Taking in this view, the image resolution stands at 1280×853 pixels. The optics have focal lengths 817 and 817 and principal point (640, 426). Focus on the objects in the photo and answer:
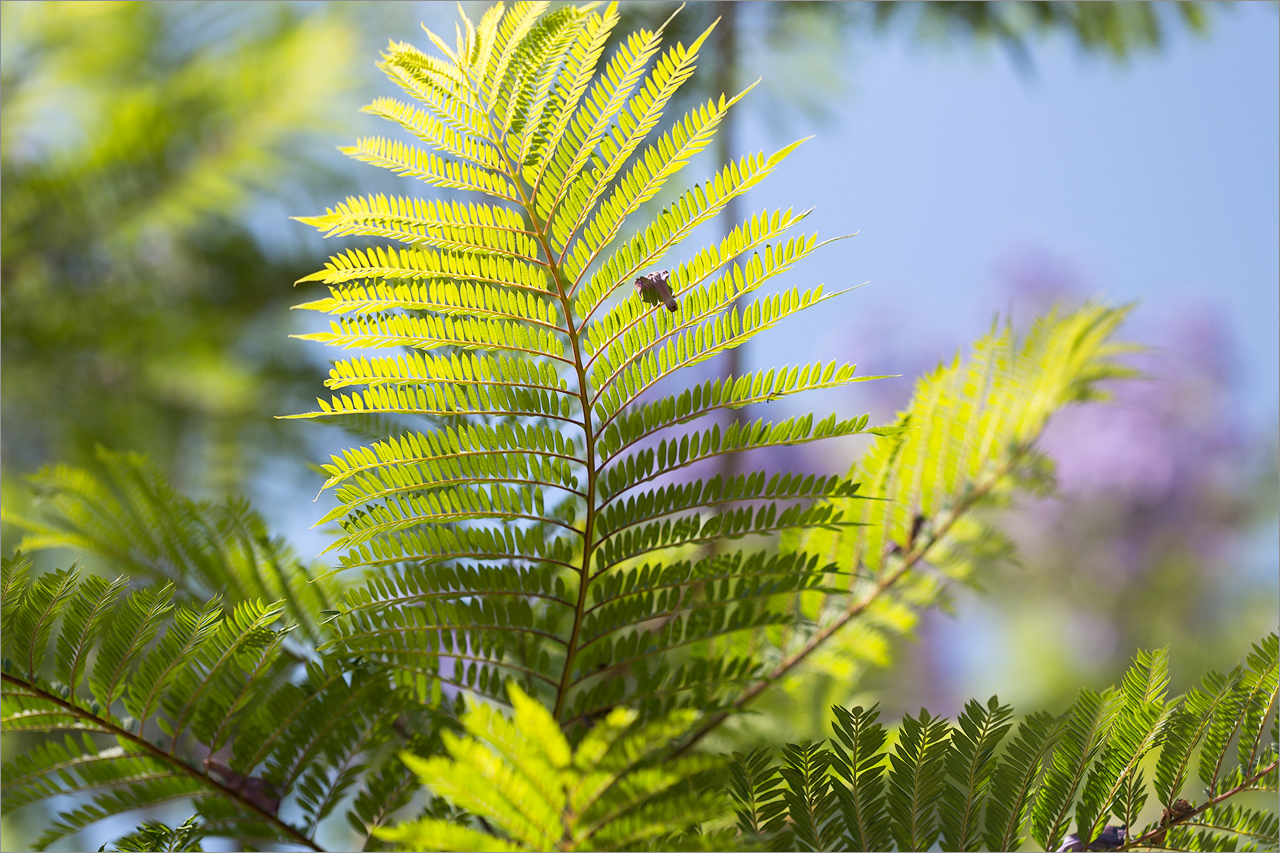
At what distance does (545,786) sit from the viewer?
0.41 ft

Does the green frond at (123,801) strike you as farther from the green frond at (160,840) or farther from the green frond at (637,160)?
the green frond at (637,160)

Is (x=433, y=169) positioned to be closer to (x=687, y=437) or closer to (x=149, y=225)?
(x=687, y=437)

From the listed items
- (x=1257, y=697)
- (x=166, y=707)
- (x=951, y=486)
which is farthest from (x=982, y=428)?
(x=166, y=707)

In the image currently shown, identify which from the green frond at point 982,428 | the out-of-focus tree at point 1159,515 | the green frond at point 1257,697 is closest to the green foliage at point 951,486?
the green frond at point 982,428

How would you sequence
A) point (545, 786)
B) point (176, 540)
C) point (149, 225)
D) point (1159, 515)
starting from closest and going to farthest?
1. point (545, 786)
2. point (176, 540)
3. point (149, 225)
4. point (1159, 515)

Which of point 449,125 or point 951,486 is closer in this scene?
point 449,125

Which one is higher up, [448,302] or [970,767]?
[448,302]

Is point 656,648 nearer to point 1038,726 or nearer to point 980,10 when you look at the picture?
point 1038,726

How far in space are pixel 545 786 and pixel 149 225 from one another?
1121mm

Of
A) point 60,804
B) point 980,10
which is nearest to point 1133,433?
point 980,10

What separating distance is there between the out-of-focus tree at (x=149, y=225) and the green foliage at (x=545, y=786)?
1.02 metres

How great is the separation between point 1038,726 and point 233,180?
1097mm

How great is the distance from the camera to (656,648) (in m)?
0.20

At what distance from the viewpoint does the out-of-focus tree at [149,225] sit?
38.1 inches
